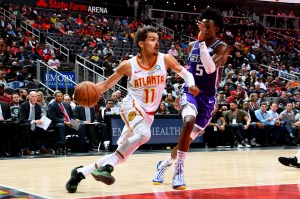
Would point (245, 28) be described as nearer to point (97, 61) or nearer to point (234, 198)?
point (97, 61)

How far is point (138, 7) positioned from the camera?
34.3m

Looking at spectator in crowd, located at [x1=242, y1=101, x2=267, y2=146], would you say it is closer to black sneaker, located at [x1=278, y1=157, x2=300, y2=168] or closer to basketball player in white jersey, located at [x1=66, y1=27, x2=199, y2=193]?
black sneaker, located at [x1=278, y1=157, x2=300, y2=168]

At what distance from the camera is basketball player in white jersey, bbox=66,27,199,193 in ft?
20.3

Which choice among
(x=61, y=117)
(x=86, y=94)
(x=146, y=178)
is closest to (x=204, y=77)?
(x=146, y=178)

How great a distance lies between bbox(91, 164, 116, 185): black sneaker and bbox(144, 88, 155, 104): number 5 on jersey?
2.96 ft

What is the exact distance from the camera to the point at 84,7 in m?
31.5

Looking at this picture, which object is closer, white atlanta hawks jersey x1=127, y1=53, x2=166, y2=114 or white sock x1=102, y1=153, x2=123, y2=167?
white sock x1=102, y1=153, x2=123, y2=167

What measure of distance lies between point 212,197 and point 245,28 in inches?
1259

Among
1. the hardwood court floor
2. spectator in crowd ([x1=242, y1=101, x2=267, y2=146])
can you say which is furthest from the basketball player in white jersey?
spectator in crowd ([x1=242, y1=101, x2=267, y2=146])

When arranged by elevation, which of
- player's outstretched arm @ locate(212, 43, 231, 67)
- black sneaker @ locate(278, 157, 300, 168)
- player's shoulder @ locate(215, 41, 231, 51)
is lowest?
black sneaker @ locate(278, 157, 300, 168)

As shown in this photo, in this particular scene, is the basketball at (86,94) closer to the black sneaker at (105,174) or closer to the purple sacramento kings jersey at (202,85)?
the black sneaker at (105,174)

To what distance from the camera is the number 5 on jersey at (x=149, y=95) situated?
6398mm

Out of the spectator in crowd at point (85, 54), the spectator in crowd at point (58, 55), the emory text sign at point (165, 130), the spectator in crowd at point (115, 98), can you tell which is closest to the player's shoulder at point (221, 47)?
the emory text sign at point (165, 130)

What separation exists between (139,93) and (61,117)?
7623mm
